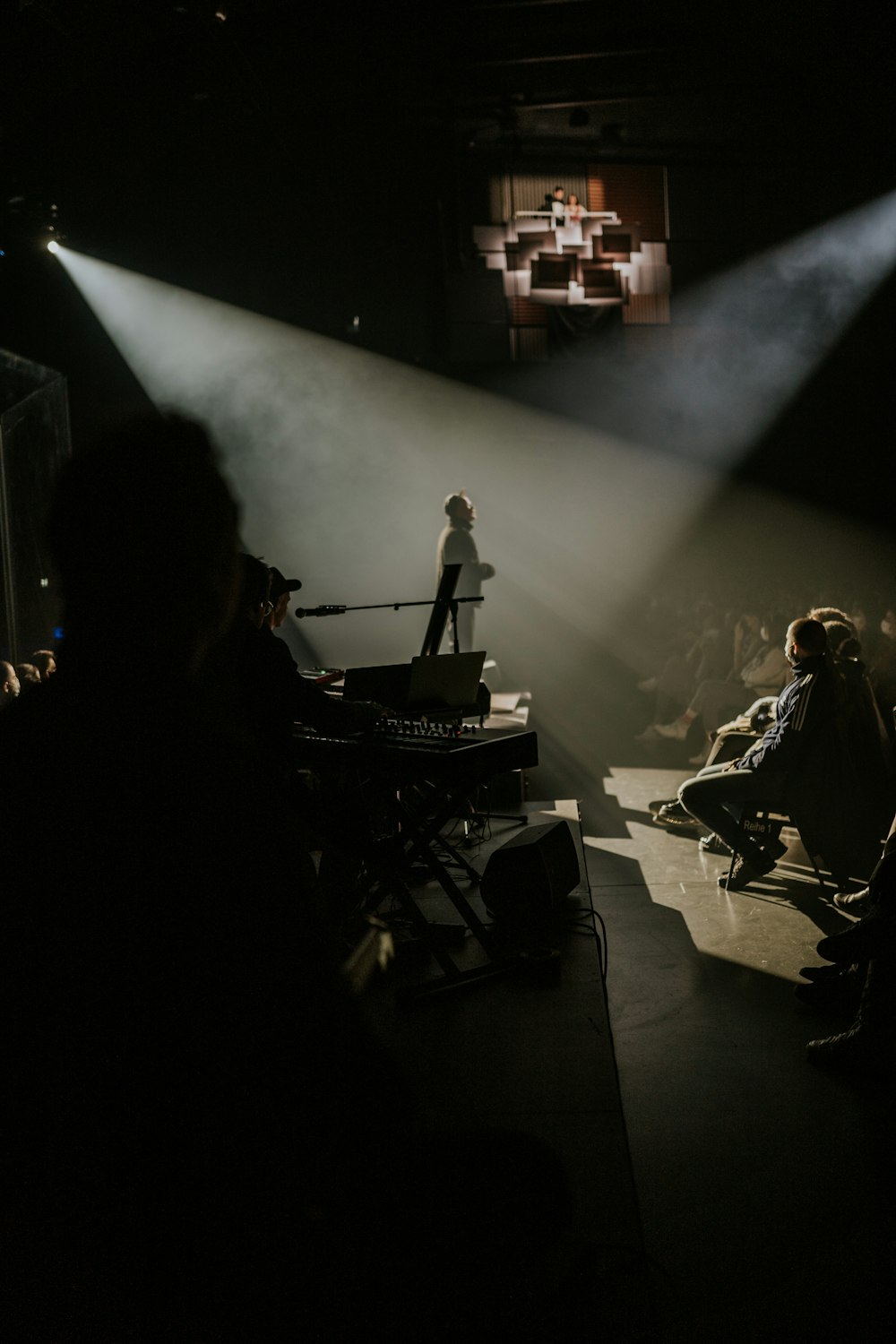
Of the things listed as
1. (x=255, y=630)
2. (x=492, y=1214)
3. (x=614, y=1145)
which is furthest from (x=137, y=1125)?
(x=255, y=630)

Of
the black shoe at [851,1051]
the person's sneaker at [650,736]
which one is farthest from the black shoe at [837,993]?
the person's sneaker at [650,736]

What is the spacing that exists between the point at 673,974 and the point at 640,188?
10.2 m

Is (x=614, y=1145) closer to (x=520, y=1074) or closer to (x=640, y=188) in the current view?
(x=520, y=1074)

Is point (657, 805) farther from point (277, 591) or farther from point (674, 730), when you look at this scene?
point (277, 591)

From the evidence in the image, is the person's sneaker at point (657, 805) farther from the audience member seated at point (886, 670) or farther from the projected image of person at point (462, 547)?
the projected image of person at point (462, 547)

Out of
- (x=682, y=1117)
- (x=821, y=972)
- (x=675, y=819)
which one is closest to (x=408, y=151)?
(x=675, y=819)

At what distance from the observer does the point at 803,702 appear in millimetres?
4230

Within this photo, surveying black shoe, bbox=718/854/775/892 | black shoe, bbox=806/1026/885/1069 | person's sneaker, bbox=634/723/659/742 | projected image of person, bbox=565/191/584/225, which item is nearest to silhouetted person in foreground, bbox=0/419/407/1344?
black shoe, bbox=806/1026/885/1069

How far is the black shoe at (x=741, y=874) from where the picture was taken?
4.52 m

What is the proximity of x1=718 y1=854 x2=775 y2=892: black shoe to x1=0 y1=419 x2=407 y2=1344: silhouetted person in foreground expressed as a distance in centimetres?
412

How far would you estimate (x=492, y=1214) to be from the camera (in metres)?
0.75

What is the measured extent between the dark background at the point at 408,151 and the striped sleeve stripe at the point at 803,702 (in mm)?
6394

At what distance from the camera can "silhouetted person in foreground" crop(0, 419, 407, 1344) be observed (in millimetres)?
662

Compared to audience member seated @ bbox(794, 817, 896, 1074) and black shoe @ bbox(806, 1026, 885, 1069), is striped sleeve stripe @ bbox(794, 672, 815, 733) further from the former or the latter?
black shoe @ bbox(806, 1026, 885, 1069)
